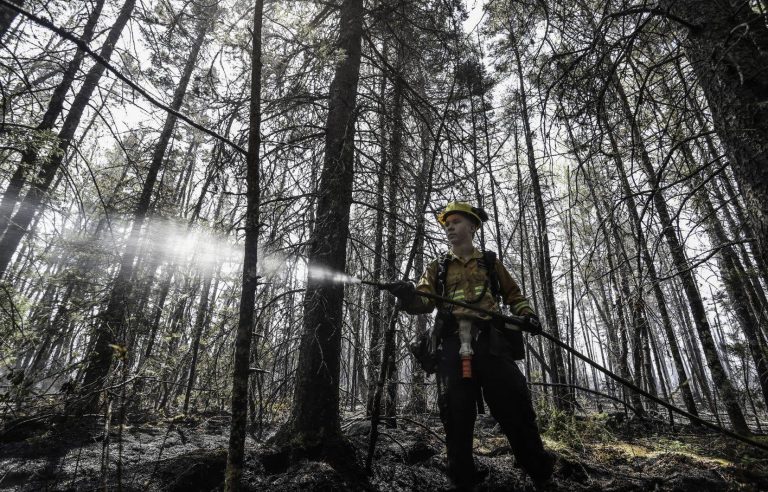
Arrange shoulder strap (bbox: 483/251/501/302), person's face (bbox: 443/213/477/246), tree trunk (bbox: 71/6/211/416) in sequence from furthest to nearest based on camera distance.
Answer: tree trunk (bbox: 71/6/211/416) < person's face (bbox: 443/213/477/246) < shoulder strap (bbox: 483/251/501/302)

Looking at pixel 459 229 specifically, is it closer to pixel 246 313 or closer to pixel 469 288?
pixel 469 288

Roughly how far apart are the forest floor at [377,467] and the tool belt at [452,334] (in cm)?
60

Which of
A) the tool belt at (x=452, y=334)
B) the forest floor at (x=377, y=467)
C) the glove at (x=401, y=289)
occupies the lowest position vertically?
the forest floor at (x=377, y=467)

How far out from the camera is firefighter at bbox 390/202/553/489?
9.48ft

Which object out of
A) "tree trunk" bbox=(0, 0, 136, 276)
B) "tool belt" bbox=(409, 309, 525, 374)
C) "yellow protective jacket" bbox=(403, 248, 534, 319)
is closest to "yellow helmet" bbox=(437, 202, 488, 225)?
"yellow protective jacket" bbox=(403, 248, 534, 319)

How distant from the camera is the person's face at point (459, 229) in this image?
139 inches

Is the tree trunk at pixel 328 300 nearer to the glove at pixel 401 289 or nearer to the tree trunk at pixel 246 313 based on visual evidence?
the glove at pixel 401 289

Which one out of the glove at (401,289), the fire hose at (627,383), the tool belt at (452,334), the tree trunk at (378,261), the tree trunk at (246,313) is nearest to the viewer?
the fire hose at (627,383)

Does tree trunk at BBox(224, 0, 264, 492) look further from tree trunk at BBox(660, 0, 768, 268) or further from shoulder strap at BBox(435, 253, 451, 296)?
tree trunk at BBox(660, 0, 768, 268)

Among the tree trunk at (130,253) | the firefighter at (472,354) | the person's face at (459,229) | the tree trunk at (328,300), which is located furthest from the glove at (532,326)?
the tree trunk at (130,253)

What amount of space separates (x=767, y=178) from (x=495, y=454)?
404 centimetres

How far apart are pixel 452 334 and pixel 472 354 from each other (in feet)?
0.96

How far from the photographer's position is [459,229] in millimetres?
3527

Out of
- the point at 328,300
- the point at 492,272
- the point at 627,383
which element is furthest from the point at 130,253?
the point at 627,383
